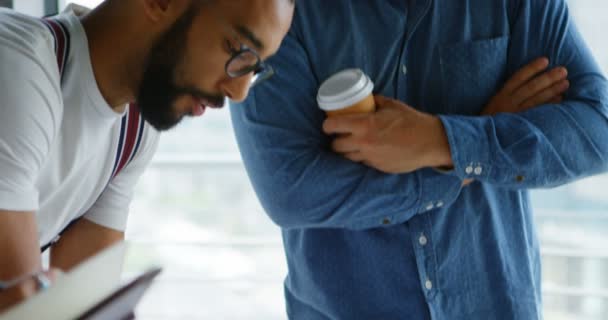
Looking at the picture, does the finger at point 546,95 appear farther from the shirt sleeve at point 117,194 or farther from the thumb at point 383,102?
the shirt sleeve at point 117,194

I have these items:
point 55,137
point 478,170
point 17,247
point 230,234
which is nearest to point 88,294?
point 17,247

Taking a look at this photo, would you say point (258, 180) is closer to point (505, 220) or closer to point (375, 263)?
point (375, 263)

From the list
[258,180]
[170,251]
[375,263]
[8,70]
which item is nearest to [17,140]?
[8,70]

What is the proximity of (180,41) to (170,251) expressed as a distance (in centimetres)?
257

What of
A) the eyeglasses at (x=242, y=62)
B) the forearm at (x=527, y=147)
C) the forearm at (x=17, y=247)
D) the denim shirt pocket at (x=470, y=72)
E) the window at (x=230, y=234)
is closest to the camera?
the forearm at (x=17, y=247)

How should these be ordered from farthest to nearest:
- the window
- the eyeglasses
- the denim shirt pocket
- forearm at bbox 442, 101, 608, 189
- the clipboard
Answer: the window → the denim shirt pocket → forearm at bbox 442, 101, 608, 189 → the eyeglasses → the clipboard

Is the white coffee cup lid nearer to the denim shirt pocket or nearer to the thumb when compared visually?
the thumb

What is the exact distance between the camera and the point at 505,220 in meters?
1.38

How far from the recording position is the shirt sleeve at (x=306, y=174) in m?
1.28

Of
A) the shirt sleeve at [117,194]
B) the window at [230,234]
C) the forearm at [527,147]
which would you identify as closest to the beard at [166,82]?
the shirt sleeve at [117,194]

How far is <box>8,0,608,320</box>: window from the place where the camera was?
283 cm

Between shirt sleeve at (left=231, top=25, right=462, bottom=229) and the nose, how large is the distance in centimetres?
12

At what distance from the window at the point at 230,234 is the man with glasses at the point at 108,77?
173 cm

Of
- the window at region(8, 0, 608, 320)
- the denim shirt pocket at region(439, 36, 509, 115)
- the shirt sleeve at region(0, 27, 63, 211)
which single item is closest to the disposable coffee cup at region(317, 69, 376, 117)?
the denim shirt pocket at region(439, 36, 509, 115)
